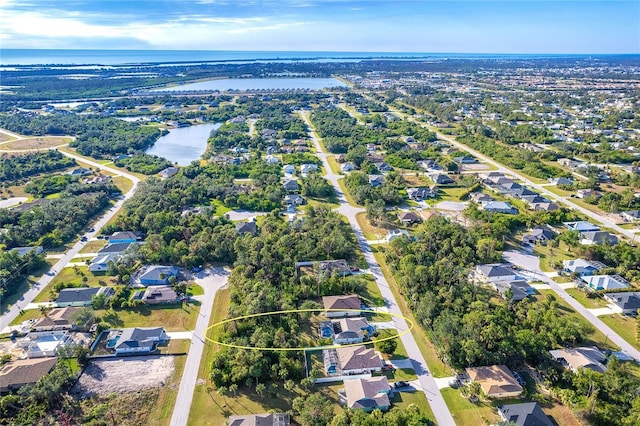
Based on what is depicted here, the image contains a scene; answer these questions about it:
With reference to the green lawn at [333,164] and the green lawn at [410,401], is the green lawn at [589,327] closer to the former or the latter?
the green lawn at [410,401]

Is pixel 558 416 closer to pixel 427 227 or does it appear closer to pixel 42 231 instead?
pixel 427 227

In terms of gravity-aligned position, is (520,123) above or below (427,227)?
above

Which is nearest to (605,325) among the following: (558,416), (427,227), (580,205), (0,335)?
(558,416)

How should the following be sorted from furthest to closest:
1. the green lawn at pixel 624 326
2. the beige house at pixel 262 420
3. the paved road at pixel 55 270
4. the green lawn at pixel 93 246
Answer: the green lawn at pixel 93 246, the paved road at pixel 55 270, the green lawn at pixel 624 326, the beige house at pixel 262 420

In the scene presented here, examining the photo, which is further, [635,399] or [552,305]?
[552,305]

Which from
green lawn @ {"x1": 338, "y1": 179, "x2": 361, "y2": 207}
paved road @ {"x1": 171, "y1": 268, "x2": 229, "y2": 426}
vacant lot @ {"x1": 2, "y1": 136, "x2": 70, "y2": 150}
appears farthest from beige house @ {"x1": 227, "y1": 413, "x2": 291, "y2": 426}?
vacant lot @ {"x1": 2, "y1": 136, "x2": 70, "y2": 150}

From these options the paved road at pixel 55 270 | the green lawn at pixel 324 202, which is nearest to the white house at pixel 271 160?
the green lawn at pixel 324 202
